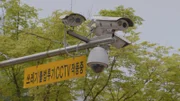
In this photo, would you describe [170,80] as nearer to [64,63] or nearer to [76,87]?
[76,87]

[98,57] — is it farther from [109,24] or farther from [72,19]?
[72,19]

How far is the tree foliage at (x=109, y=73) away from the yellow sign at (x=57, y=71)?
240 inches

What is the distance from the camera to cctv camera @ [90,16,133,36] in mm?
3525

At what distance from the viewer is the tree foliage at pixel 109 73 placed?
1080 cm

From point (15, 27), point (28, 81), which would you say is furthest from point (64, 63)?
point (15, 27)

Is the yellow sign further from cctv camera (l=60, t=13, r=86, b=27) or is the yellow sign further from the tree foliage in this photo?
the tree foliage

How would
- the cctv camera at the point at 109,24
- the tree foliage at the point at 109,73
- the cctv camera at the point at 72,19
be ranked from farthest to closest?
the tree foliage at the point at 109,73 → the cctv camera at the point at 72,19 → the cctv camera at the point at 109,24

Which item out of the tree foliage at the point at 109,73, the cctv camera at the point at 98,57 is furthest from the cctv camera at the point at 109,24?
the tree foliage at the point at 109,73

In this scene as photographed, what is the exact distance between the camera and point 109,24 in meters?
3.55

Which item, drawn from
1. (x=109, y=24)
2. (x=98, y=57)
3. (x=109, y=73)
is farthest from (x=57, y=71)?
(x=109, y=73)

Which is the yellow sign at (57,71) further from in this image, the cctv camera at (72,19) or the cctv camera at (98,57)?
the cctv camera at (72,19)

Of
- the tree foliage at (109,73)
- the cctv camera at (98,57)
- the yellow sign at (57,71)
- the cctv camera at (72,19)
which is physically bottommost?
the tree foliage at (109,73)

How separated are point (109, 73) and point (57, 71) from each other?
23.9 ft

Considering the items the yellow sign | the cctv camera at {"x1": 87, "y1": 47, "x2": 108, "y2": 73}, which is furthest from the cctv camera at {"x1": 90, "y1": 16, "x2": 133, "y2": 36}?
the yellow sign
